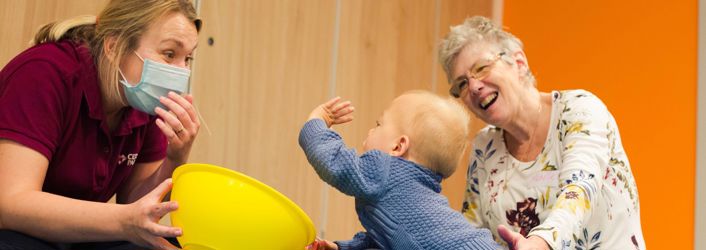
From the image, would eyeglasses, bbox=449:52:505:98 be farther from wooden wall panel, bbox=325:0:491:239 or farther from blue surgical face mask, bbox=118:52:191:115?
wooden wall panel, bbox=325:0:491:239

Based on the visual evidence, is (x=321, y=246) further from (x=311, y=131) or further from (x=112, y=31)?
(x=112, y=31)

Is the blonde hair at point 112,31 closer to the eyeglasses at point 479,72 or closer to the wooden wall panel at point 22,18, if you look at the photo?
the wooden wall panel at point 22,18

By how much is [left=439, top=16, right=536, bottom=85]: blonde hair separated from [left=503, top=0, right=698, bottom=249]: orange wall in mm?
1556

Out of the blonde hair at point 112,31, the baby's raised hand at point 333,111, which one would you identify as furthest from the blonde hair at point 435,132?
the blonde hair at point 112,31

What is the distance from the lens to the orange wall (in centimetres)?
323

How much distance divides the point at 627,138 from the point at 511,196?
5.42 feet

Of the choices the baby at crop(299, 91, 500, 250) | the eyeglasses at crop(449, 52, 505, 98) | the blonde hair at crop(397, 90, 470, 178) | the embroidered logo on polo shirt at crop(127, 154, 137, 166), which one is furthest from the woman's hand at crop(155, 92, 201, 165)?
the eyeglasses at crop(449, 52, 505, 98)

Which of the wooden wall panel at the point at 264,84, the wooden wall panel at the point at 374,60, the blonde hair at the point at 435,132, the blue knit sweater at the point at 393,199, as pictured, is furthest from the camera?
the wooden wall panel at the point at 374,60

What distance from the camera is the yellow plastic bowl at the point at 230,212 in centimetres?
138

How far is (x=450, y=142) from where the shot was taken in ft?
5.34

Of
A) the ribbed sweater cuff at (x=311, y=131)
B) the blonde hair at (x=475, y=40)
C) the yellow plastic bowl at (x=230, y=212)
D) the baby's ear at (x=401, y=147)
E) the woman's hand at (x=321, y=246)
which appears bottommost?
the woman's hand at (x=321, y=246)

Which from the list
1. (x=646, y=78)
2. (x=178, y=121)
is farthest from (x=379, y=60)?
(x=178, y=121)

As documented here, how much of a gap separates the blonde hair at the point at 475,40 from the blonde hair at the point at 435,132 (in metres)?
0.35

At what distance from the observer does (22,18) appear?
195cm
